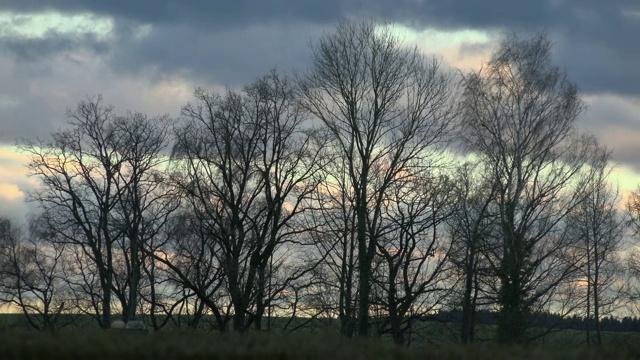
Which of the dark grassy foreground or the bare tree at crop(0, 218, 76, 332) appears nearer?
the dark grassy foreground

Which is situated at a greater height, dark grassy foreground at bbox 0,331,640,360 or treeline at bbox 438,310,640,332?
treeline at bbox 438,310,640,332

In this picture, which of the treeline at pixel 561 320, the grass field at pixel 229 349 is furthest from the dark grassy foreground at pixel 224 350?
the treeline at pixel 561 320

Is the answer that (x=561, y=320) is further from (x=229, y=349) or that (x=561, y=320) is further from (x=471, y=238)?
(x=229, y=349)

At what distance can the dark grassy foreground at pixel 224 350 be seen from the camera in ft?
60.2

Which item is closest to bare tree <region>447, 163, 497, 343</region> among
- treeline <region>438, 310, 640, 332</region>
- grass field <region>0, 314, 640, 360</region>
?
treeline <region>438, 310, 640, 332</region>

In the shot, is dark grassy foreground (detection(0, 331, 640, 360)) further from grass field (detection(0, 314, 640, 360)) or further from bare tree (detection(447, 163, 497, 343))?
bare tree (detection(447, 163, 497, 343))

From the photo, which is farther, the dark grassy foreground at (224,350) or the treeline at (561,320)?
the treeline at (561,320)

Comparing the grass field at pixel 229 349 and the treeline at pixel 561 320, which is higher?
the treeline at pixel 561 320

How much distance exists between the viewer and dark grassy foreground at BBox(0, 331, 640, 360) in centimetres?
1834

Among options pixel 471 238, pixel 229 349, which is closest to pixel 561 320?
pixel 471 238

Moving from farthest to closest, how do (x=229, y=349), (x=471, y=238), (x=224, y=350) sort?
(x=471, y=238)
(x=229, y=349)
(x=224, y=350)

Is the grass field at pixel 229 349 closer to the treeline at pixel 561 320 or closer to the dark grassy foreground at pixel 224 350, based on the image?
the dark grassy foreground at pixel 224 350

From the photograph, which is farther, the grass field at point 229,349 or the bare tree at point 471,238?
the bare tree at point 471,238

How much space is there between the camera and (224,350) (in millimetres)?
18672
